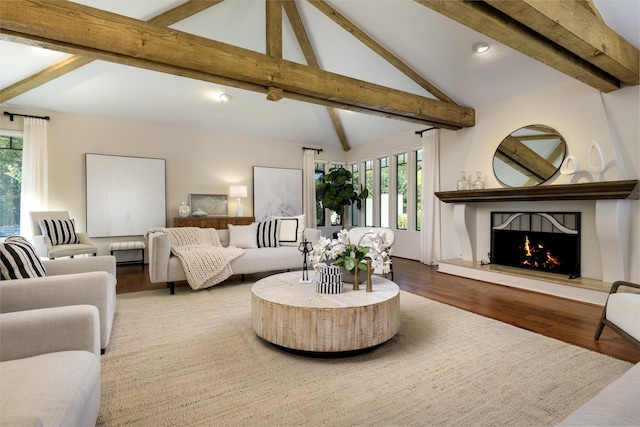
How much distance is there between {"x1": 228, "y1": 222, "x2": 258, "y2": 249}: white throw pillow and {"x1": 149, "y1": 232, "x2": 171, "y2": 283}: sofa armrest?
1026 millimetres

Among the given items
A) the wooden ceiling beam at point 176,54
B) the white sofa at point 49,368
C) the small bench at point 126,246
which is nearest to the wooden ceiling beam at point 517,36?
the wooden ceiling beam at point 176,54

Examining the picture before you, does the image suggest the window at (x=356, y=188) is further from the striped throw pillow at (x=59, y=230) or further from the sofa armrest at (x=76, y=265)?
the sofa armrest at (x=76, y=265)

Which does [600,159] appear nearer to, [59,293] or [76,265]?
[59,293]

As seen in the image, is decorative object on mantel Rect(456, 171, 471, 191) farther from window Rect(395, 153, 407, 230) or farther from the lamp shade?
the lamp shade

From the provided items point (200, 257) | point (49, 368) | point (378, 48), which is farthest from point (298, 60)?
point (49, 368)

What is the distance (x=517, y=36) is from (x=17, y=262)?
3710mm

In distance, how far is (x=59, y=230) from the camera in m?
4.75

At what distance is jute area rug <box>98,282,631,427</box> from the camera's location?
5.03 ft

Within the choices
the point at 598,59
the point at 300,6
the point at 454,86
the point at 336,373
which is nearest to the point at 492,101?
the point at 454,86

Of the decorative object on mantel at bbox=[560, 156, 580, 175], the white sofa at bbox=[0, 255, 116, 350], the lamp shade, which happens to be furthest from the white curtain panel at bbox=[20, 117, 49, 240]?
the decorative object on mantel at bbox=[560, 156, 580, 175]

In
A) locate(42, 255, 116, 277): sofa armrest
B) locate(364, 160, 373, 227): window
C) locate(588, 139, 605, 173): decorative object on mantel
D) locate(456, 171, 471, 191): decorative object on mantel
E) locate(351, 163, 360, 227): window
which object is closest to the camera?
locate(42, 255, 116, 277): sofa armrest

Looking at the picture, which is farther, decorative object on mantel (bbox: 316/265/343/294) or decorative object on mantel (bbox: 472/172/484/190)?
decorative object on mantel (bbox: 472/172/484/190)

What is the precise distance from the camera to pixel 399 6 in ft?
12.2

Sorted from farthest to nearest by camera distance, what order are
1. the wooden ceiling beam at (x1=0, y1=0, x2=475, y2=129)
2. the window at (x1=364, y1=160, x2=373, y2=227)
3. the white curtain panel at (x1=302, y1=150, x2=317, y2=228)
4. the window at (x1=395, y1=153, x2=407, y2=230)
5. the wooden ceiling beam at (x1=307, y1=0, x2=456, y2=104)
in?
1. the white curtain panel at (x1=302, y1=150, x2=317, y2=228)
2. the window at (x1=364, y1=160, x2=373, y2=227)
3. the window at (x1=395, y1=153, x2=407, y2=230)
4. the wooden ceiling beam at (x1=307, y1=0, x2=456, y2=104)
5. the wooden ceiling beam at (x1=0, y1=0, x2=475, y2=129)
